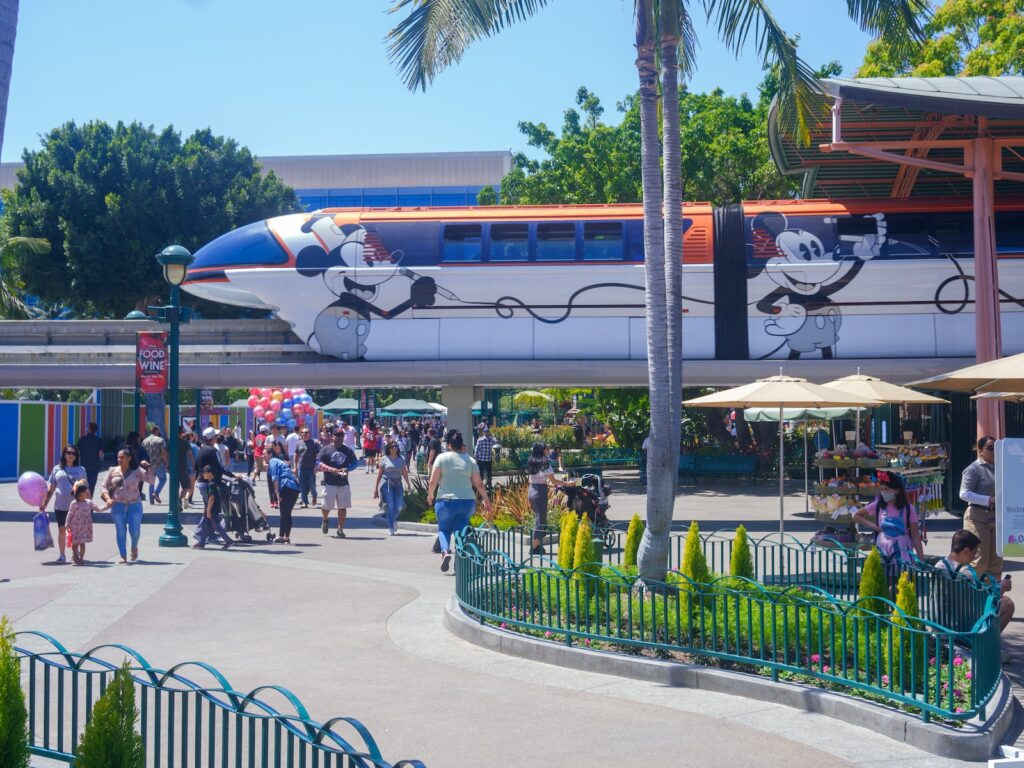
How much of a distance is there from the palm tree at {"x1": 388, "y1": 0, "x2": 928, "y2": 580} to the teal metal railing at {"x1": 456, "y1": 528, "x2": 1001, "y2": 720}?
3.57ft

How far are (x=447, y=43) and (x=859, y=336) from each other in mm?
13128

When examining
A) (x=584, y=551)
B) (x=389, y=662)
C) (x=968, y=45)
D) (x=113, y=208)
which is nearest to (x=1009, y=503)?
(x=584, y=551)

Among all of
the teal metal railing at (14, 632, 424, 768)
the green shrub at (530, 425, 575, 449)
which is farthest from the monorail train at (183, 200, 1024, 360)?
the green shrub at (530, 425, 575, 449)

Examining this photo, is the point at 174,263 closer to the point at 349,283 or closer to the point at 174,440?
the point at 174,440

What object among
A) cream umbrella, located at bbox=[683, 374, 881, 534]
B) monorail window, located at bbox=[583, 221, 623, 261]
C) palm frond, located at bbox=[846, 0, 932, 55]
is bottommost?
cream umbrella, located at bbox=[683, 374, 881, 534]

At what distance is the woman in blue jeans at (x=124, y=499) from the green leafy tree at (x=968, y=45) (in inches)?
788

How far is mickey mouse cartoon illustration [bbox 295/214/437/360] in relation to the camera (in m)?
23.1

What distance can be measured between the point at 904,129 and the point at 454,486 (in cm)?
975

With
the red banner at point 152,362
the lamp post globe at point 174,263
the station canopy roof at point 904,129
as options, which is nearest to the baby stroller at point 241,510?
the lamp post globe at point 174,263

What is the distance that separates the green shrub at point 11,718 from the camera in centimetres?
516

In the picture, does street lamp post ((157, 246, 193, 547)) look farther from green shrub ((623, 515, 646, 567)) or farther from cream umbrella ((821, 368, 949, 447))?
cream umbrella ((821, 368, 949, 447))

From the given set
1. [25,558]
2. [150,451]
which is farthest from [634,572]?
[150,451]

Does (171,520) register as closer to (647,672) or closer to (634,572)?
(634,572)

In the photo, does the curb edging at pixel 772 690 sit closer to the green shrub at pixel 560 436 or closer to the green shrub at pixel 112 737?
the green shrub at pixel 112 737
